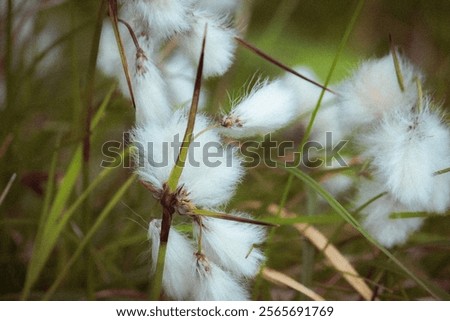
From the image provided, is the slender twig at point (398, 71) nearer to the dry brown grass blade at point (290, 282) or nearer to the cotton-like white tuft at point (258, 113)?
the cotton-like white tuft at point (258, 113)

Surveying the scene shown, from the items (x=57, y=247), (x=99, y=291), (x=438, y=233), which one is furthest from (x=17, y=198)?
(x=438, y=233)

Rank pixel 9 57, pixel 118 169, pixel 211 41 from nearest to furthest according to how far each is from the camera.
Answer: pixel 211 41, pixel 9 57, pixel 118 169

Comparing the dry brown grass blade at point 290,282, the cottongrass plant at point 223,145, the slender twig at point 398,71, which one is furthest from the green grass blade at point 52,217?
the slender twig at point 398,71

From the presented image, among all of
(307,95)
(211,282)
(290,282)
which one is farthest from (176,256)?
(307,95)

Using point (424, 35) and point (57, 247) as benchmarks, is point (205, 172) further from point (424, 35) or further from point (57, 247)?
point (424, 35)

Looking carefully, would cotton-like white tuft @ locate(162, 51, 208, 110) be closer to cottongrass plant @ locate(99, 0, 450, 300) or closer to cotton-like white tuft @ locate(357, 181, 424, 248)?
cottongrass plant @ locate(99, 0, 450, 300)

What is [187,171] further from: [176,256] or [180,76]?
[180,76]
